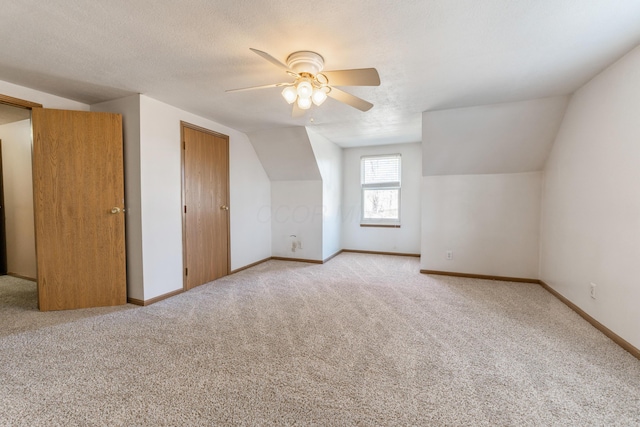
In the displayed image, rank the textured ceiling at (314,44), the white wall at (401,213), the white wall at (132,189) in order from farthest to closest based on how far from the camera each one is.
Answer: the white wall at (401,213)
the white wall at (132,189)
the textured ceiling at (314,44)

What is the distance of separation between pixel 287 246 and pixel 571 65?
4394 mm

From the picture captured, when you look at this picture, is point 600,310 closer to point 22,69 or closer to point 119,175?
point 119,175

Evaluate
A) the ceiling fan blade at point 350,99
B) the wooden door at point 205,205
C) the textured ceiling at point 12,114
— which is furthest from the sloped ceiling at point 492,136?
the textured ceiling at point 12,114

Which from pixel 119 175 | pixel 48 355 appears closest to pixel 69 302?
pixel 48 355

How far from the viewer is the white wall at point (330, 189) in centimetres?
478

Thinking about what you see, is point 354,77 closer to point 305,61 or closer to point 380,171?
point 305,61

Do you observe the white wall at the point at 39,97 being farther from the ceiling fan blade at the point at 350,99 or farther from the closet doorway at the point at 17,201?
the ceiling fan blade at the point at 350,99

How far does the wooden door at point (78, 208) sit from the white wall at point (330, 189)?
104 inches

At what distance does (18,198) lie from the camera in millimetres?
3982

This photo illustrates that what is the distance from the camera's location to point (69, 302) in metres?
2.90

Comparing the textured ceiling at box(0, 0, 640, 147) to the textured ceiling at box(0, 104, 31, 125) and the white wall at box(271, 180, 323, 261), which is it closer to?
the textured ceiling at box(0, 104, 31, 125)

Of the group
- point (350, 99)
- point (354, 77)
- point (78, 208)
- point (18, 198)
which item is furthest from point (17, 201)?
point (354, 77)

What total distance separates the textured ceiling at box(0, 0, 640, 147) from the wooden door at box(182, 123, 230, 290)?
0.77m

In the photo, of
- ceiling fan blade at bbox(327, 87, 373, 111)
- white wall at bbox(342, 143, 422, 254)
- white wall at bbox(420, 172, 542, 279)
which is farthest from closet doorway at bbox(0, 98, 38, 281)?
white wall at bbox(420, 172, 542, 279)
